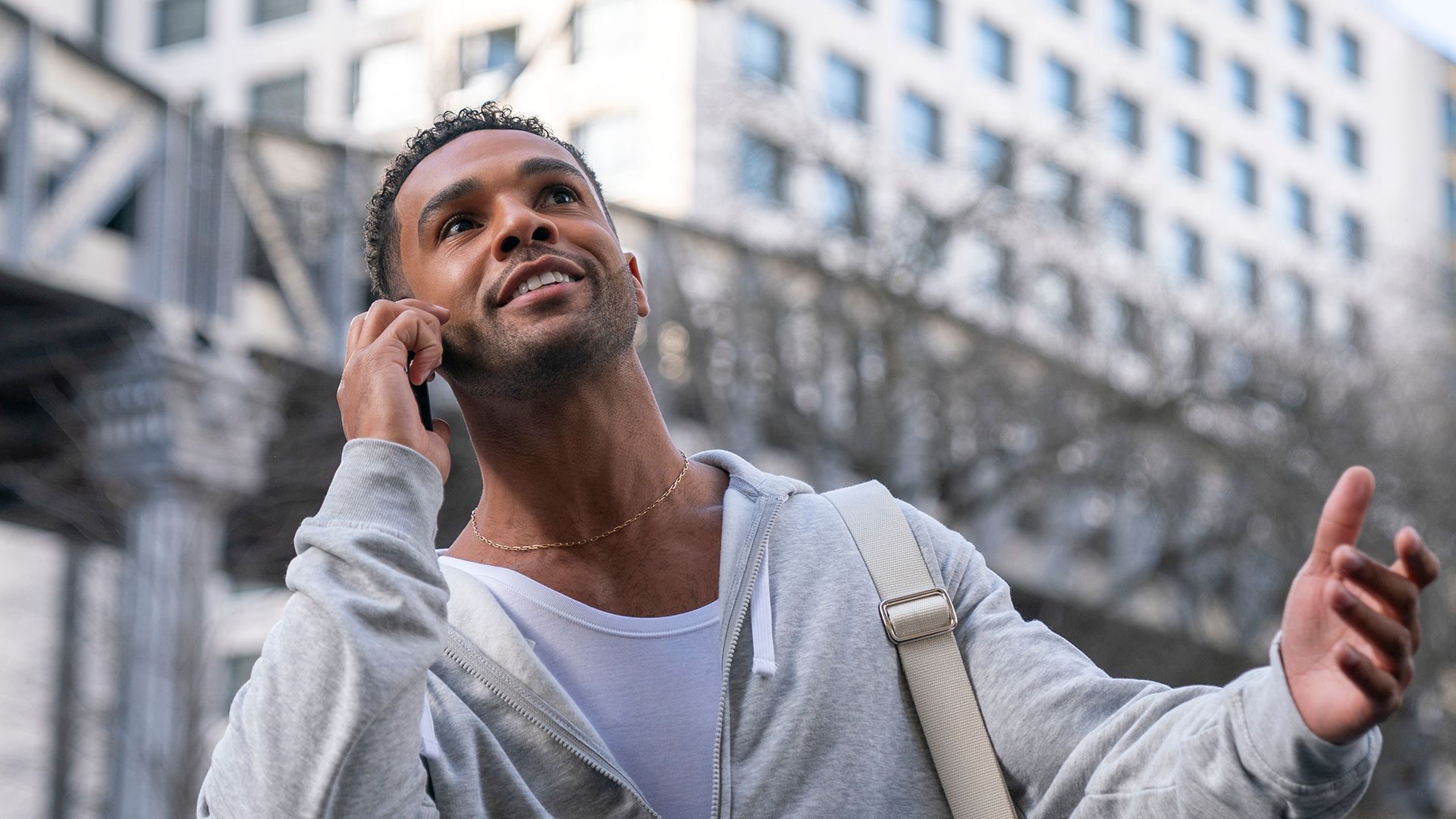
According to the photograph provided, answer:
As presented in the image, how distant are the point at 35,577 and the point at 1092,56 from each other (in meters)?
33.5

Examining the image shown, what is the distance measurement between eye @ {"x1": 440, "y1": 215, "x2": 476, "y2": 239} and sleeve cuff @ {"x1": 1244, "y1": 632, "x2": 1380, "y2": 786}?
54.2 inches

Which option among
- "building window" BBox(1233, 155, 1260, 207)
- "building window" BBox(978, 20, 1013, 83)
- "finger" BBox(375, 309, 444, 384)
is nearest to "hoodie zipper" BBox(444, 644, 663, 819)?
"finger" BBox(375, 309, 444, 384)

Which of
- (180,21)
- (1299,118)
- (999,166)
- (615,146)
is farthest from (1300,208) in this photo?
(999,166)

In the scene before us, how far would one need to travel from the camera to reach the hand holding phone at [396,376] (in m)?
2.41

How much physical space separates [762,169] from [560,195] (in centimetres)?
1455

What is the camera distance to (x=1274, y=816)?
6.55ft

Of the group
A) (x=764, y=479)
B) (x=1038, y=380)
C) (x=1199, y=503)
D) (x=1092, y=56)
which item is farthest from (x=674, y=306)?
(x=1092, y=56)

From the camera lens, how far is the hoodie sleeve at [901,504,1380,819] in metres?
1.97

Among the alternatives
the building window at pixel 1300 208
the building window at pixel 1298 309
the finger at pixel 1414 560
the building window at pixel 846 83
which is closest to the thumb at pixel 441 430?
the finger at pixel 1414 560

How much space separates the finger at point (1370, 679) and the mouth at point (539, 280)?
1257 mm

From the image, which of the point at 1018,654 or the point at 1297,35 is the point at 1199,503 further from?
the point at 1297,35

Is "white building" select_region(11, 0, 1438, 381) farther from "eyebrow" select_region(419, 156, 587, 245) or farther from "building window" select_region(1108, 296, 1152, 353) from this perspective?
"eyebrow" select_region(419, 156, 587, 245)

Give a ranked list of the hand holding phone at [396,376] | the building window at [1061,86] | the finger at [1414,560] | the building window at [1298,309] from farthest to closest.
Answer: the building window at [1061,86], the building window at [1298,309], the hand holding phone at [396,376], the finger at [1414,560]

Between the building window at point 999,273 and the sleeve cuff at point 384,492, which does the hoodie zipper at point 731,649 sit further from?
the building window at point 999,273
